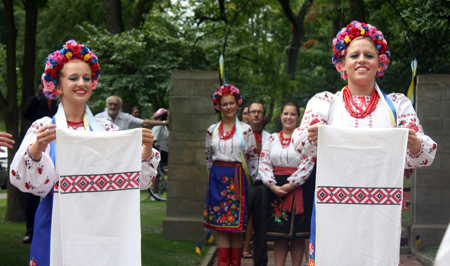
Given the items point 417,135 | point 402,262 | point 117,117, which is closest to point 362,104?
point 417,135

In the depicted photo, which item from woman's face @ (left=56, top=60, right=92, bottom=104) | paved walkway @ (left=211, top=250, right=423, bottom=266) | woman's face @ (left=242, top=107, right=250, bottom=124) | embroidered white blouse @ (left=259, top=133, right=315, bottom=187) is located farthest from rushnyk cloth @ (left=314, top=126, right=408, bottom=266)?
woman's face @ (left=242, top=107, right=250, bottom=124)

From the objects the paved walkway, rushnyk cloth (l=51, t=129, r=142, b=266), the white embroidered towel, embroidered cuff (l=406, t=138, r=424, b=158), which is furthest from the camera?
the paved walkway

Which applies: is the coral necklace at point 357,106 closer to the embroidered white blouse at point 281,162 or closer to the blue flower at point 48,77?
the embroidered white blouse at point 281,162

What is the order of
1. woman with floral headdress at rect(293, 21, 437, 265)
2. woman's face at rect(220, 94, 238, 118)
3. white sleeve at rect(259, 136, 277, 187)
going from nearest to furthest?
woman with floral headdress at rect(293, 21, 437, 265)
white sleeve at rect(259, 136, 277, 187)
woman's face at rect(220, 94, 238, 118)

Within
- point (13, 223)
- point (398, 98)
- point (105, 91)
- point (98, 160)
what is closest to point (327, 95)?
point (398, 98)

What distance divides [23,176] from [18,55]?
12.8 meters

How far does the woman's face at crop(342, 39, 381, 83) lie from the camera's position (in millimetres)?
2939

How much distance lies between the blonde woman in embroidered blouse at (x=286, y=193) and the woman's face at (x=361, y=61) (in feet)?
5.55

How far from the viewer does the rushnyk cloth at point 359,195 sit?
2.61 m

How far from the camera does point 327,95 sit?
9.84ft

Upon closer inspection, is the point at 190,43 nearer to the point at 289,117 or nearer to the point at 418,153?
the point at 289,117

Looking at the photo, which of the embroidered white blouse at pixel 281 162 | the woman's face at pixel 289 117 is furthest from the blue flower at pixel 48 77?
the woman's face at pixel 289 117

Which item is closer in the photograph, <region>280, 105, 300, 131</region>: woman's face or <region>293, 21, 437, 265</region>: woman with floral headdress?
<region>293, 21, 437, 265</region>: woman with floral headdress

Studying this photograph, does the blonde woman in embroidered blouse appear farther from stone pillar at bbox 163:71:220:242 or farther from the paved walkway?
stone pillar at bbox 163:71:220:242
